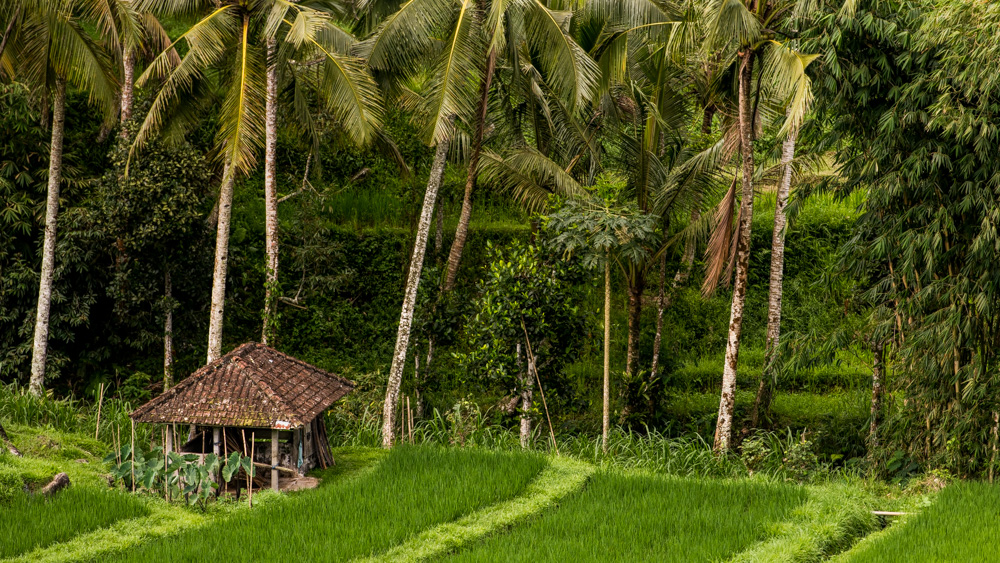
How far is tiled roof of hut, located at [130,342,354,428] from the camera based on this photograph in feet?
29.9

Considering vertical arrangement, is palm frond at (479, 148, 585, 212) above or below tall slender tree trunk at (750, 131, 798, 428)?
above

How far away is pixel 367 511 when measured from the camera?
336 inches

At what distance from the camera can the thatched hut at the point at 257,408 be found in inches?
360

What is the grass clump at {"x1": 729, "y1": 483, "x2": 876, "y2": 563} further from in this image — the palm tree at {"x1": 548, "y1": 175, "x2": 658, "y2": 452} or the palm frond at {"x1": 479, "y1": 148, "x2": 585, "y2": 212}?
the palm frond at {"x1": 479, "y1": 148, "x2": 585, "y2": 212}

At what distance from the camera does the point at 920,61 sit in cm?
910

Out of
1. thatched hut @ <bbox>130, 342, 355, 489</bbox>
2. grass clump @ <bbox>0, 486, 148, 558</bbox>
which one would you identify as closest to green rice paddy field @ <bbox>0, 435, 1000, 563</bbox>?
grass clump @ <bbox>0, 486, 148, 558</bbox>

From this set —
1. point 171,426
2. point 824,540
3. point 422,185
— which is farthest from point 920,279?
point 422,185

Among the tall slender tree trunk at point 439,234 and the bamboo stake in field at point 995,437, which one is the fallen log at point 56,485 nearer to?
the tall slender tree trunk at point 439,234

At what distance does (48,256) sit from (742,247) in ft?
30.7

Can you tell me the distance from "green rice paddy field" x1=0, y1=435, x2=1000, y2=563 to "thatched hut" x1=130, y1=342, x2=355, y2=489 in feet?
1.86

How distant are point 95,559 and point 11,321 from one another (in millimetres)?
7609

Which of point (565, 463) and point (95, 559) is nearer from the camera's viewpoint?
point (95, 559)

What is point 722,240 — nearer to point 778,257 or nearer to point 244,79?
point 778,257

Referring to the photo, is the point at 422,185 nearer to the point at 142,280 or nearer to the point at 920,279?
the point at 142,280
